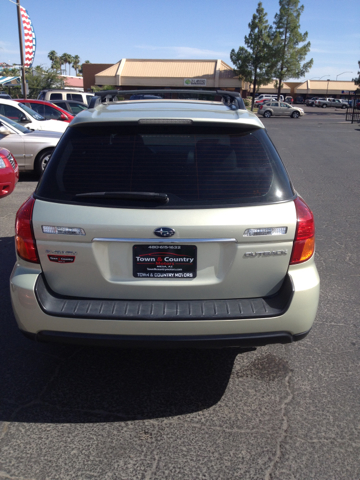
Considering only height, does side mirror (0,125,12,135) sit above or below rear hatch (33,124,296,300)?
below

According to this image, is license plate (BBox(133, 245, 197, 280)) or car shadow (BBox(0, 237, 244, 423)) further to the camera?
car shadow (BBox(0, 237, 244, 423))

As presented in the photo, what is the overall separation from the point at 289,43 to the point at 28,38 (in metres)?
45.2

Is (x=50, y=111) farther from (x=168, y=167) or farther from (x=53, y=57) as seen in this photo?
(x=53, y=57)

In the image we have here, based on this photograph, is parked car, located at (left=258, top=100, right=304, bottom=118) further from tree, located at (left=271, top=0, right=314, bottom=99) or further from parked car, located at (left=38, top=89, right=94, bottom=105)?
parked car, located at (left=38, top=89, right=94, bottom=105)

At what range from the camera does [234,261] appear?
282 centimetres

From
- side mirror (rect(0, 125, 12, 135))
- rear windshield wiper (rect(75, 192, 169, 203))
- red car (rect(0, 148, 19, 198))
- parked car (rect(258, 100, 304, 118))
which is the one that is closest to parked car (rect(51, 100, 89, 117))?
side mirror (rect(0, 125, 12, 135))

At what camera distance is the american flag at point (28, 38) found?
85.0ft

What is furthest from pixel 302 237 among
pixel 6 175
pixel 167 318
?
pixel 6 175

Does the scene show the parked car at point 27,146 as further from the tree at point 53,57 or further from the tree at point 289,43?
the tree at point 53,57

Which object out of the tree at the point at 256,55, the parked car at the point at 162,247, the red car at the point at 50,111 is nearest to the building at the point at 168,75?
the tree at the point at 256,55

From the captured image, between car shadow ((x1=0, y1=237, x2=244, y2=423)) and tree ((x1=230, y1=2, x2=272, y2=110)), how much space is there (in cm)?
6234

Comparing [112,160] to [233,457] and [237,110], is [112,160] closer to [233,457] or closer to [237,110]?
[237,110]

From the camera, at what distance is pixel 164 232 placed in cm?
274

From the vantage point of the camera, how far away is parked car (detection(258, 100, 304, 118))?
46.9 metres
